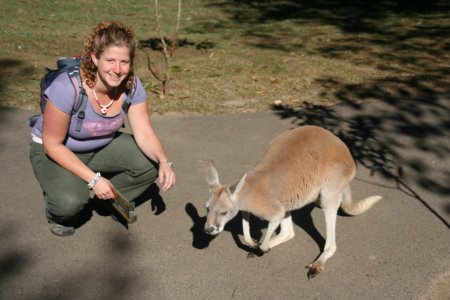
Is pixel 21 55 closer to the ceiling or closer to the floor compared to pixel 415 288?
closer to the floor

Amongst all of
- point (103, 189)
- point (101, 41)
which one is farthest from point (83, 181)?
point (101, 41)

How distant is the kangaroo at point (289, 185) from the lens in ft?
9.75

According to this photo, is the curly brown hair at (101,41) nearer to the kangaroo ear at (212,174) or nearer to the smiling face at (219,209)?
the kangaroo ear at (212,174)

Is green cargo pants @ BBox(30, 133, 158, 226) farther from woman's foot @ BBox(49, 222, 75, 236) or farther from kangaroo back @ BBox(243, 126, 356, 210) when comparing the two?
kangaroo back @ BBox(243, 126, 356, 210)

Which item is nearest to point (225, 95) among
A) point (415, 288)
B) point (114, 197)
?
point (114, 197)

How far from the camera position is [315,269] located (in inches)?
120

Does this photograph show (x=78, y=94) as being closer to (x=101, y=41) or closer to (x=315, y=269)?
(x=101, y=41)

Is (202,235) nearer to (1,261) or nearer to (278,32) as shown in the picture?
(1,261)

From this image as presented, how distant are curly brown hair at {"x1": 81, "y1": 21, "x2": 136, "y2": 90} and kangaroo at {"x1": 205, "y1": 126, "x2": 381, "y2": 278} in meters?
0.86

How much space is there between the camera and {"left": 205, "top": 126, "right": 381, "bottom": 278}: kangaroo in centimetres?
297

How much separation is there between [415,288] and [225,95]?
3.36 metres

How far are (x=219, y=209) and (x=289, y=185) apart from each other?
447 millimetres

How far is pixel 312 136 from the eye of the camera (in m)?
3.21

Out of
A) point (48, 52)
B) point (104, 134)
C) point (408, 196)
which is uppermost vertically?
point (104, 134)
